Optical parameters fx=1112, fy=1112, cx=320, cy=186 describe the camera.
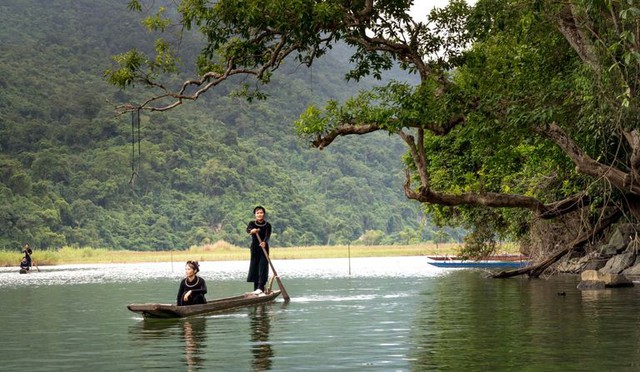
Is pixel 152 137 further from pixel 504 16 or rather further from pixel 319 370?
pixel 319 370

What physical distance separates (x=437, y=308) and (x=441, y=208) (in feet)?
62.7

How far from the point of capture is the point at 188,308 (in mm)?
21938

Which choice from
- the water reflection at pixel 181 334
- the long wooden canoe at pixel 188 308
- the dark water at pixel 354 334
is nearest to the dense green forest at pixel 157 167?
the dark water at pixel 354 334

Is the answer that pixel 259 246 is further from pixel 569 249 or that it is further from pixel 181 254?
pixel 181 254

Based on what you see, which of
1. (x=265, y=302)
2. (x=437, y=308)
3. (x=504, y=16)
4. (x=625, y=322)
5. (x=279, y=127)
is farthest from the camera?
(x=279, y=127)

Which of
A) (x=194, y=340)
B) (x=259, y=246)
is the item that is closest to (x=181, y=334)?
(x=194, y=340)

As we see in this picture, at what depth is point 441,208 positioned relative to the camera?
1705 inches

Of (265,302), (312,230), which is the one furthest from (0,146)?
(265,302)

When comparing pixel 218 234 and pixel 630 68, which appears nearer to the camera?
pixel 630 68

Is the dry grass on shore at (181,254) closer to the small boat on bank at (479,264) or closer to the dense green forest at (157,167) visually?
the dense green forest at (157,167)

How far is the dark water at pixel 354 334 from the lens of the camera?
1433 centimetres

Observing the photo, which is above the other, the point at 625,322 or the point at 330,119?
the point at 330,119

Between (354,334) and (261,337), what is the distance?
5.02 ft

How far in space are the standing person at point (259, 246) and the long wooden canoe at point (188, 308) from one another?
1.02m
